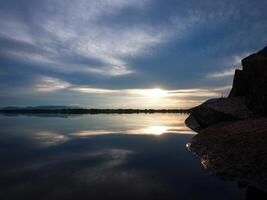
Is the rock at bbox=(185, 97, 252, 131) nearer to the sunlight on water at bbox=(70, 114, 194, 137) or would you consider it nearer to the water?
the sunlight on water at bbox=(70, 114, 194, 137)

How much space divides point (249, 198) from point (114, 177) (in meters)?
5.86

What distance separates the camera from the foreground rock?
1090 cm

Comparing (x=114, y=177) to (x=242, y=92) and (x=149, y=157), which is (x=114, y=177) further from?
(x=242, y=92)

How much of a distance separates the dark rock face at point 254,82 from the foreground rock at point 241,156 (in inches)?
328

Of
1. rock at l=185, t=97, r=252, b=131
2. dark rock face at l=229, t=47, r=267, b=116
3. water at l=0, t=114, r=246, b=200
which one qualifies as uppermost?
dark rock face at l=229, t=47, r=267, b=116

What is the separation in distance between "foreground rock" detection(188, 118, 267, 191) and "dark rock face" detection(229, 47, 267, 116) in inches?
328

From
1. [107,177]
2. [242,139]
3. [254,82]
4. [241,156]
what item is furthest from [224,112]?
[107,177]

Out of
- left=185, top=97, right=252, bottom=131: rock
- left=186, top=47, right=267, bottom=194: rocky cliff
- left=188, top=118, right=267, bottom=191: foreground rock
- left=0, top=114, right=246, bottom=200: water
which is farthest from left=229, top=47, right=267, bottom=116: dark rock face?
left=0, top=114, right=246, bottom=200: water

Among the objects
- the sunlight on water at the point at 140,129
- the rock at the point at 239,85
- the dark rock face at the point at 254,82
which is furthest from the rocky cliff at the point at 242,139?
the sunlight on water at the point at 140,129

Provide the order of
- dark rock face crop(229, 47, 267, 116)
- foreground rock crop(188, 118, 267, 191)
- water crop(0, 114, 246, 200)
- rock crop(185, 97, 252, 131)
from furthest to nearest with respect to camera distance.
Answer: rock crop(185, 97, 252, 131), dark rock face crop(229, 47, 267, 116), foreground rock crop(188, 118, 267, 191), water crop(0, 114, 246, 200)

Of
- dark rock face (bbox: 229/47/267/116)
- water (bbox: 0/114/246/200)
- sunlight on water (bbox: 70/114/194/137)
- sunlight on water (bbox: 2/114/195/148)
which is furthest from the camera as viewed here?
sunlight on water (bbox: 70/114/194/137)

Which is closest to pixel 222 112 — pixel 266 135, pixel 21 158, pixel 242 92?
pixel 242 92

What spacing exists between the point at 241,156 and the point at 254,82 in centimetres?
1688

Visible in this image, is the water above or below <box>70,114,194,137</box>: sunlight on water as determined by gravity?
below
